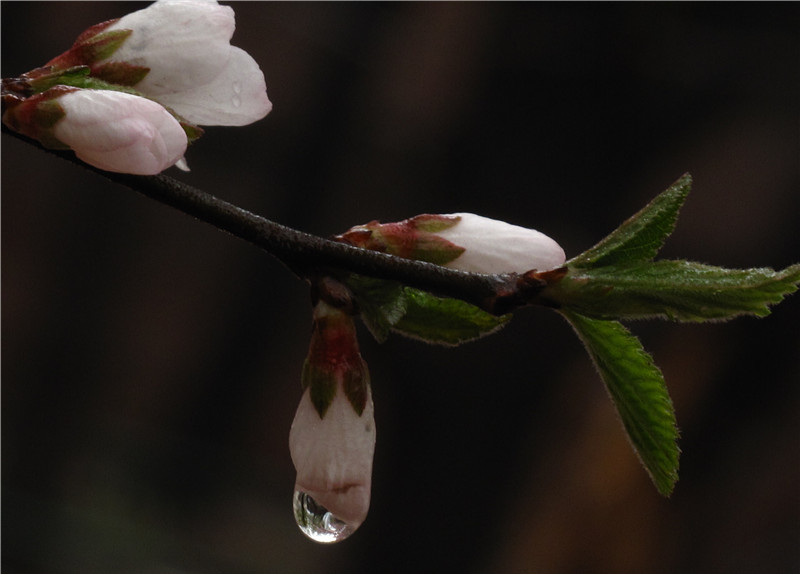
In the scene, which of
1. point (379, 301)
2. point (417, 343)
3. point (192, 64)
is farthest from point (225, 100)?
point (417, 343)

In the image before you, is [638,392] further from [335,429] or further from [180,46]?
[180,46]

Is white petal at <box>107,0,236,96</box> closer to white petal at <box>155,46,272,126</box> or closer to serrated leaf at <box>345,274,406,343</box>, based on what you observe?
white petal at <box>155,46,272,126</box>

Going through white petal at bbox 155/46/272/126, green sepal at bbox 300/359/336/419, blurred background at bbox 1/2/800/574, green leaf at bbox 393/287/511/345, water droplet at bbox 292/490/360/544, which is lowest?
blurred background at bbox 1/2/800/574

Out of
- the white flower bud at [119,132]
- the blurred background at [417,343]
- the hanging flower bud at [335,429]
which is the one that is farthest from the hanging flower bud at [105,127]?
the blurred background at [417,343]

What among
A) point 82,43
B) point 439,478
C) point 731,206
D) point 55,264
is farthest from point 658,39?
point 82,43

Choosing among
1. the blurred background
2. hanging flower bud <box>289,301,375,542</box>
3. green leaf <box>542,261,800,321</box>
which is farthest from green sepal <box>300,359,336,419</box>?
the blurred background

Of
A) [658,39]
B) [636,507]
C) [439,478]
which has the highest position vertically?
[658,39]

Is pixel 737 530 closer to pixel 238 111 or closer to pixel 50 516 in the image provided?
pixel 238 111
